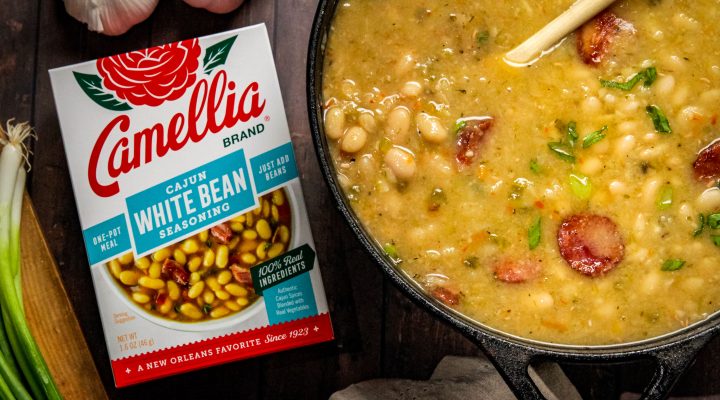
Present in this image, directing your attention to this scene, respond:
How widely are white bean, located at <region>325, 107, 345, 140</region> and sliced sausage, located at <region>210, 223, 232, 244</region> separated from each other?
0.51 meters

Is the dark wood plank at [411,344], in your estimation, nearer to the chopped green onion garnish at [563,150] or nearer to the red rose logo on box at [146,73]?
the chopped green onion garnish at [563,150]

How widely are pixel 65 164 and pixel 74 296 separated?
0.39 meters

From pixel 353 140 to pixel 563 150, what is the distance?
1.66 ft

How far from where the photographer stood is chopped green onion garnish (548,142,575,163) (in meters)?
1.92

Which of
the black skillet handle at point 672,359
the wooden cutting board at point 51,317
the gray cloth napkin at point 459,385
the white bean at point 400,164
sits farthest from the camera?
the wooden cutting board at point 51,317

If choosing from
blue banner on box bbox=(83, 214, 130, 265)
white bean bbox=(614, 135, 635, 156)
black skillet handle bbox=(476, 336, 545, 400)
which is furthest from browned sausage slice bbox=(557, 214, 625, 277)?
blue banner on box bbox=(83, 214, 130, 265)

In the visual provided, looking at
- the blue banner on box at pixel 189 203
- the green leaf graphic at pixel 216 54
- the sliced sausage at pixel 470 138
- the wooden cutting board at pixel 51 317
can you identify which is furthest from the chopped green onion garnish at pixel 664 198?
the wooden cutting board at pixel 51 317

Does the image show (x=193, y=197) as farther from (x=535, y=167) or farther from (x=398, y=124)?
(x=535, y=167)

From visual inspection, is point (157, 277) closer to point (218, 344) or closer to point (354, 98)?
point (218, 344)

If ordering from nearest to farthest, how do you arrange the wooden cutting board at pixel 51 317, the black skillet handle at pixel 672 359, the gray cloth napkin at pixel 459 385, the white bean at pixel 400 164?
the black skillet handle at pixel 672 359, the white bean at pixel 400 164, the gray cloth napkin at pixel 459 385, the wooden cutting board at pixel 51 317

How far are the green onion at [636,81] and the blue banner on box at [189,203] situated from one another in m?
1.01

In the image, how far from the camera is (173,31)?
236cm

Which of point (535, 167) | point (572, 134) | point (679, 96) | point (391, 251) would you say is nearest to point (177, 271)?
point (391, 251)

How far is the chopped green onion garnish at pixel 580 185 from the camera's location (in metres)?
1.92
